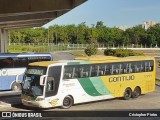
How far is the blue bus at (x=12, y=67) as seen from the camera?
81.1ft

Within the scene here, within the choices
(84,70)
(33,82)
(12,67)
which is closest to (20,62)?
(12,67)

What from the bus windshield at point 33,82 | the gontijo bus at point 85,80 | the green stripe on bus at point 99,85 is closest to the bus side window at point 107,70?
the gontijo bus at point 85,80

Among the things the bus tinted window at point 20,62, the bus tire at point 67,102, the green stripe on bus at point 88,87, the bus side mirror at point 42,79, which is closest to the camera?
the bus side mirror at point 42,79

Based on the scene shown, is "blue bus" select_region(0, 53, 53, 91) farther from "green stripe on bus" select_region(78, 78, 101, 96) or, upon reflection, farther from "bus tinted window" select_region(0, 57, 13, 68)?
"green stripe on bus" select_region(78, 78, 101, 96)

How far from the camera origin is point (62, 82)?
18.7m

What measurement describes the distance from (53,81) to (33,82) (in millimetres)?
1008

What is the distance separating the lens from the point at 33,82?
1830cm

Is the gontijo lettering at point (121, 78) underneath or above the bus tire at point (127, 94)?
above

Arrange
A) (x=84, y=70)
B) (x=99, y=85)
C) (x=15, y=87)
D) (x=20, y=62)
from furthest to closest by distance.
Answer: (x=20, y=62) → (x=15, y=87) → (x=99, y=85) → (x=84, y=70)

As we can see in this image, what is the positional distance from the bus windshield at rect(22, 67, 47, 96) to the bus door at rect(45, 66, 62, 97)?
0.32 meters

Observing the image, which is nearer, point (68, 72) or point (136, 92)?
point (68, 72)

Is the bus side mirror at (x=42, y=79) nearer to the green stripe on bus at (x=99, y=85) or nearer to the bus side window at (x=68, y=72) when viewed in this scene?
the bus side window at (x=68, y=72)

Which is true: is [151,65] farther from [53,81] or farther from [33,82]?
[33,82]

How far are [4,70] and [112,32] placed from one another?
8853 centimetres
